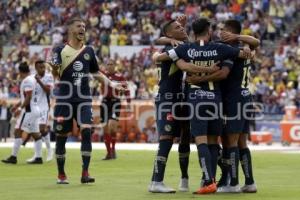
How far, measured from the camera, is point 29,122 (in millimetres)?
21312

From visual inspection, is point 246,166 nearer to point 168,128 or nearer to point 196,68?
point 168,128

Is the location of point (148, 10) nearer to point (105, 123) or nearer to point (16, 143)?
point (105, 123)

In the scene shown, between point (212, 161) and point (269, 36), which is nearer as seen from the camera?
point (212, 161)

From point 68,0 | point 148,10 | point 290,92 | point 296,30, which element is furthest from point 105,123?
point 68,0

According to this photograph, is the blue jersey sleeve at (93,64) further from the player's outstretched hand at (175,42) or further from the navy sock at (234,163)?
the navy sock at (234,163)

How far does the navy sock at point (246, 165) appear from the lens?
1367 centimetres

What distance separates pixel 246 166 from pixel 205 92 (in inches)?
51.8

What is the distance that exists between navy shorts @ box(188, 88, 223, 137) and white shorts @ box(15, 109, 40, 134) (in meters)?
8.60

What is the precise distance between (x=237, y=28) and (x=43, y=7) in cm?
3419

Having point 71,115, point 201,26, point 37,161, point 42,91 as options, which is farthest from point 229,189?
point 42,91

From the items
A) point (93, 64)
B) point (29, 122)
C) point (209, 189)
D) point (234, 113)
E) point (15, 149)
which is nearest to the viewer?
point (209, 189)

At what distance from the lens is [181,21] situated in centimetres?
1404

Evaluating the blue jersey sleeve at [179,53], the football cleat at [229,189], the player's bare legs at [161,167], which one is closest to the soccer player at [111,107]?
the player's bare legs at [161,167]

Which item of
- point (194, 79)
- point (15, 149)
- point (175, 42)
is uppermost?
point (175, 42)
